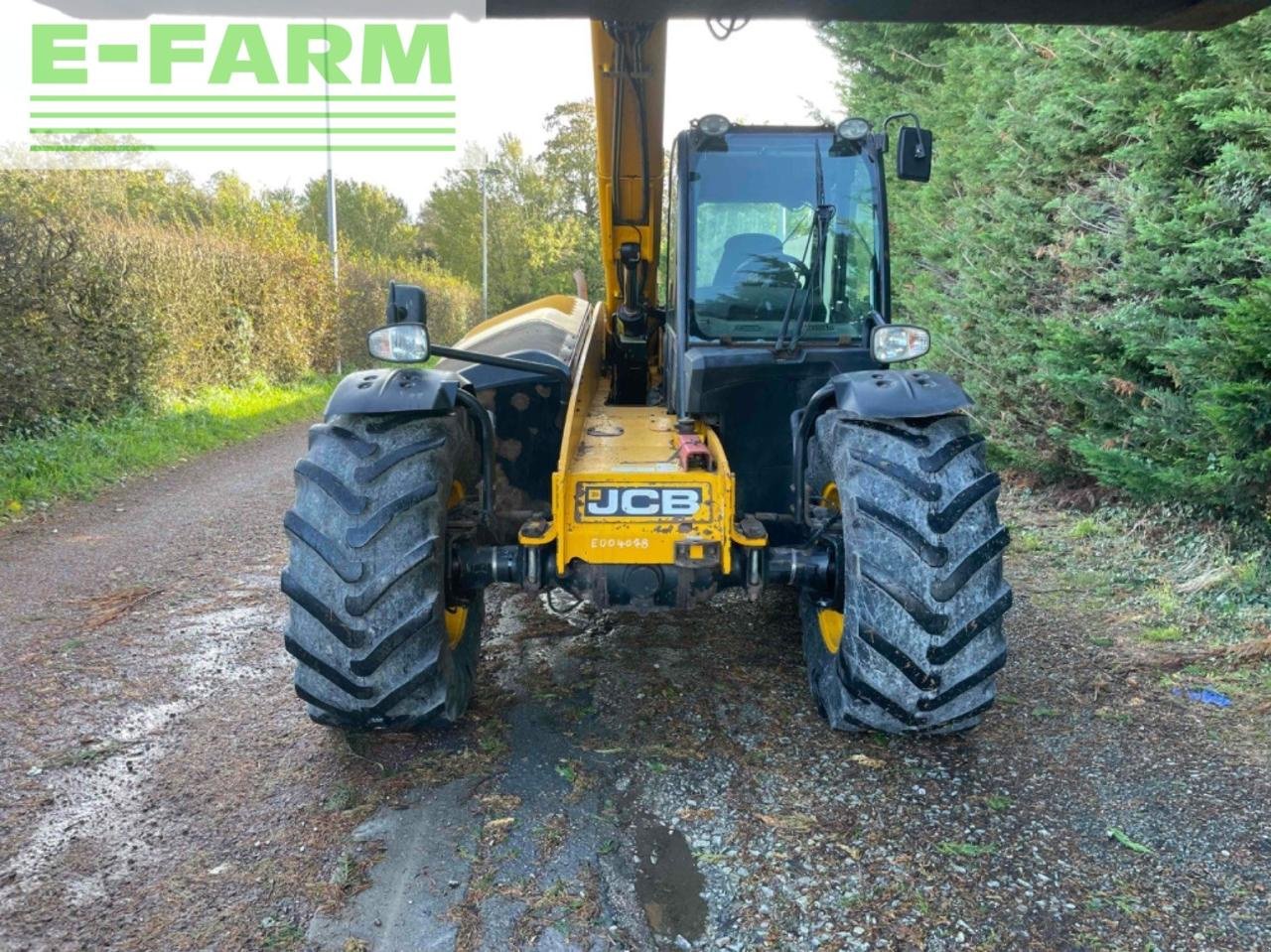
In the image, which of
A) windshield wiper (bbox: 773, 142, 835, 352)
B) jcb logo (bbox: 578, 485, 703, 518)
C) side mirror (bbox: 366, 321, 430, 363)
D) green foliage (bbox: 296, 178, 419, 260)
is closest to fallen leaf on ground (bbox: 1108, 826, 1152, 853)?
jcb logo (bbox: 578, 485, 703, 518)

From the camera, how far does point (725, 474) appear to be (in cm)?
343

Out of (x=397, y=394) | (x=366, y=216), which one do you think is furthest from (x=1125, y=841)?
(x=366, y=216)

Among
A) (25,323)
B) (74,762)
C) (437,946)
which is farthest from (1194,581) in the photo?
(25,323)

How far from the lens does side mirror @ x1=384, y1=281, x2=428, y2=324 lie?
12.0 feet

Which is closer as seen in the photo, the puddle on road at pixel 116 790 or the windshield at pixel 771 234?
the puddle on road at pixel 116 790

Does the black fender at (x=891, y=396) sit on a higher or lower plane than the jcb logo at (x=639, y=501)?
higher

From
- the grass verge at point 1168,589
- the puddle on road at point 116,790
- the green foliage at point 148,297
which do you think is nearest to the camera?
the puddle on road at point 116,790

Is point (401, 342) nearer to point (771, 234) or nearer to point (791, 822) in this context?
point (771, 234)

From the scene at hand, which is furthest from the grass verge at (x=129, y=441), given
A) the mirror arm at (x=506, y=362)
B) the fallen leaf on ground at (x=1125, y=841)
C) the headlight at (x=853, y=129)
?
the fallen leaf on ground at (x=1125, y=841)

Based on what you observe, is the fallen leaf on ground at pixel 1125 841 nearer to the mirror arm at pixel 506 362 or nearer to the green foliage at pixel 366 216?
the mirror arm at pixel 506 362

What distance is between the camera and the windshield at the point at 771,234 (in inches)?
167

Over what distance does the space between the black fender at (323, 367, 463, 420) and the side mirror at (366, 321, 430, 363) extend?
84 mm

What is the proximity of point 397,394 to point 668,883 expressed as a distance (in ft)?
6.20

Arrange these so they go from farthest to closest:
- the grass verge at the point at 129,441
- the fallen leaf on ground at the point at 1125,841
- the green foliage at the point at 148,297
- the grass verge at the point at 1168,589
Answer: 1. the green foliage at the point at 148,297
2. the grass verge at the point at 129,441
3. the grass verge at the point at 1168,589
4. the fallen leaf on ground at the point at 1125,841
